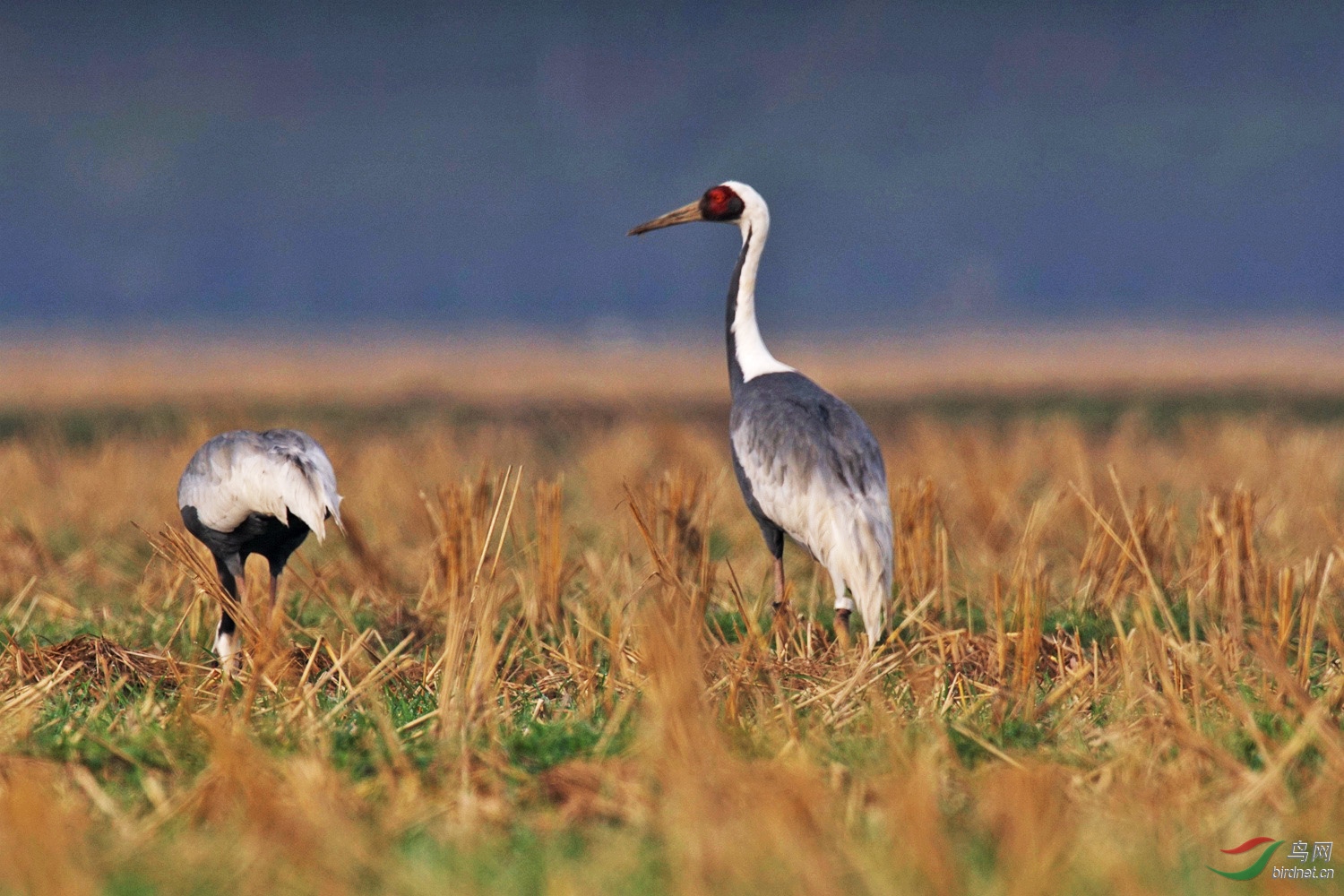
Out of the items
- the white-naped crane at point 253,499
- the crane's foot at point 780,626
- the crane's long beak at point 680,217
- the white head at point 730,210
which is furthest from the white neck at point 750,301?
the white-naped crane at point 253,499

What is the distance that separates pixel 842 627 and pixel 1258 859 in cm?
236

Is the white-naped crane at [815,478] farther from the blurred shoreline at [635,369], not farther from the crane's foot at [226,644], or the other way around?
the blurred shoreline at [635,369]

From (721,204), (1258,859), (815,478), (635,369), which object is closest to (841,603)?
(815,478)

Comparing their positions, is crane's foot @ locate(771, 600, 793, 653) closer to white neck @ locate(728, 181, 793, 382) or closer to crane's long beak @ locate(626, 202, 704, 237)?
white neck @ locate(728, 181, 793, 382)

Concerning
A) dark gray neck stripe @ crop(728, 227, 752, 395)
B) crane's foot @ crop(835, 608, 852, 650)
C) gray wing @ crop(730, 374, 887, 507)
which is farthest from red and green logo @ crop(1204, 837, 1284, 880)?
dark gray neck stripe @ crop(728, 227, 752, 395)

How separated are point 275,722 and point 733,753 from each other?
1.45 metres

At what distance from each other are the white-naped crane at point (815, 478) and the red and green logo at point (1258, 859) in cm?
215

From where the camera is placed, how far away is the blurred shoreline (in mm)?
31406

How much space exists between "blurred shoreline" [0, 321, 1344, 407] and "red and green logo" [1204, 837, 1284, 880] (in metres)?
21.3

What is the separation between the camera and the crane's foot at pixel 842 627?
602 cm

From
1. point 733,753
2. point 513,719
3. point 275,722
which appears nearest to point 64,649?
point 275,722

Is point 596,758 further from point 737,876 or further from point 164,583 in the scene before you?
point 164,583

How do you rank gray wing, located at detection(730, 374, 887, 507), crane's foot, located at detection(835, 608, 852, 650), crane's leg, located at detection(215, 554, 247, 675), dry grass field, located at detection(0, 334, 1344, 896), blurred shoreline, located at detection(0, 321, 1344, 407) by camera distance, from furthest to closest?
blurred shoreline, located at detection(0, 321, 1344, 407) → gray wing, located at detection(730, 374, 887, 507) → crane's leg, located at detection(215, 554, 247, 675) → crane's foot, located at detection(835, 608, 852, 650) → dry grass field, located at detection(0, 334, 1344, 896)

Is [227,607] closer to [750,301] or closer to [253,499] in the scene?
[253,499]
